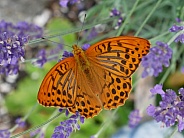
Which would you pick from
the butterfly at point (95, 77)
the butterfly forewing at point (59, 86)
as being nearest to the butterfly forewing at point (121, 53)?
the butterfly at point (95, 77)

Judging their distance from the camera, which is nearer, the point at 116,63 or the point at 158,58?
the point at 116,63

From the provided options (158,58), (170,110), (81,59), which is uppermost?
(81,59)

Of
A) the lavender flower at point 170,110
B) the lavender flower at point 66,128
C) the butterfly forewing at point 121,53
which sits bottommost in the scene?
the lavender flower at point 170,110

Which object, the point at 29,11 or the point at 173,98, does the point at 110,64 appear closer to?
the point at 173,98

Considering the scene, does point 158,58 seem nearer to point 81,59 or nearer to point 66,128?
point 81,59

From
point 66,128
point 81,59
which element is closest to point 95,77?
point 81,59

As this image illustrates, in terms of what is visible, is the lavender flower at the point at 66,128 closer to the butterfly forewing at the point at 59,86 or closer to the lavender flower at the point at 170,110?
the butterfly forewing at the point at 59,86
